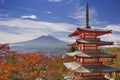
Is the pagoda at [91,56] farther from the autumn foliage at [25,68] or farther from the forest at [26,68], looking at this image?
the autumn foliage at [25,68]

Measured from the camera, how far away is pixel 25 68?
42.5 metres

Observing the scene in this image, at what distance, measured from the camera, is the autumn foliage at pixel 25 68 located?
36356mm

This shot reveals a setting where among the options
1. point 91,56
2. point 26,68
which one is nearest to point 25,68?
point 26,68

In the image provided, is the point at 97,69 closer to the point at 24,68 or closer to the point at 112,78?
the point at 112,78

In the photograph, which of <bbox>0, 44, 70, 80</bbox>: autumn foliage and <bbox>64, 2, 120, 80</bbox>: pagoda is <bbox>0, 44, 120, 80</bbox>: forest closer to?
<bbox>0, 44, 70, 80</bbox>: autumn foliage

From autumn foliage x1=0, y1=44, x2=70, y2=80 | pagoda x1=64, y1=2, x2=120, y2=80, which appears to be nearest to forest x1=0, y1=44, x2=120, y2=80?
autumn foliage x1=0, y1=44, x2=70, y2=80

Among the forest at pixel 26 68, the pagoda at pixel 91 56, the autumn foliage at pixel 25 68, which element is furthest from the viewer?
the autumn foliage at pixel 25 68

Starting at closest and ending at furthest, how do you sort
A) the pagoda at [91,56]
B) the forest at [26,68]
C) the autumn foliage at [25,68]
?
the pagoda at [91,56], the forest at [26,68], the autumn foliage at [25,68]

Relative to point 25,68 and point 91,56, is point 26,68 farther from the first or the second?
point 91,56

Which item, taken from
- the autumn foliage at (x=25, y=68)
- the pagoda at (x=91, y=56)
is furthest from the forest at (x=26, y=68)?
the pagoda at (x=91, y=56)

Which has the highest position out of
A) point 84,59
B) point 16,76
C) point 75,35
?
point 75,35

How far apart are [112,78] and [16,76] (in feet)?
50.2

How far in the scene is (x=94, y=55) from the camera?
1969 centimetres

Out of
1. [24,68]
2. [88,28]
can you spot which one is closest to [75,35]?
[88,28]
